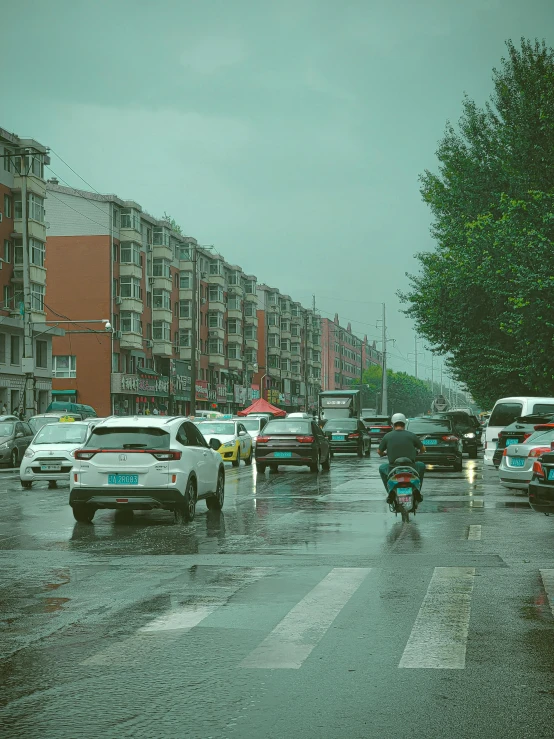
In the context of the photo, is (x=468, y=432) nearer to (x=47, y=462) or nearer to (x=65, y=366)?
(x=47, y=462)

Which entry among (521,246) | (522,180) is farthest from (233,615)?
(522,180)

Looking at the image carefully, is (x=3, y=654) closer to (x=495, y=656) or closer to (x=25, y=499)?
(x=495, y=656)

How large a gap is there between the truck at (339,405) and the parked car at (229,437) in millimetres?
24972

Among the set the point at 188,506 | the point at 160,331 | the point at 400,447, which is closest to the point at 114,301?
the point at 160,331

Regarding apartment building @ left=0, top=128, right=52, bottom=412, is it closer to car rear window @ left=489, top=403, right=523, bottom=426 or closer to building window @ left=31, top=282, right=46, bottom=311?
building window @ left=31, top=282, right=46, bottom=311

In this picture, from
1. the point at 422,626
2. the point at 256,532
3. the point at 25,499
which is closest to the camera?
the point at 422,626

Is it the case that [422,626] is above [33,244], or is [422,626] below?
below

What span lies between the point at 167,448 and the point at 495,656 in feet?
30.5

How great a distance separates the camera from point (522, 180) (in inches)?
1480

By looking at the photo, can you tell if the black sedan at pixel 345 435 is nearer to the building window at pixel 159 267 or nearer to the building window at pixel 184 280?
the building window at pixel 159 267

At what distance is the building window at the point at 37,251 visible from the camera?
2409 inches

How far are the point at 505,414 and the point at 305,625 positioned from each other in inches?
886

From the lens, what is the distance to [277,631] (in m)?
7.48

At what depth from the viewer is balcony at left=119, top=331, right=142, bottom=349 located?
76375 mm
